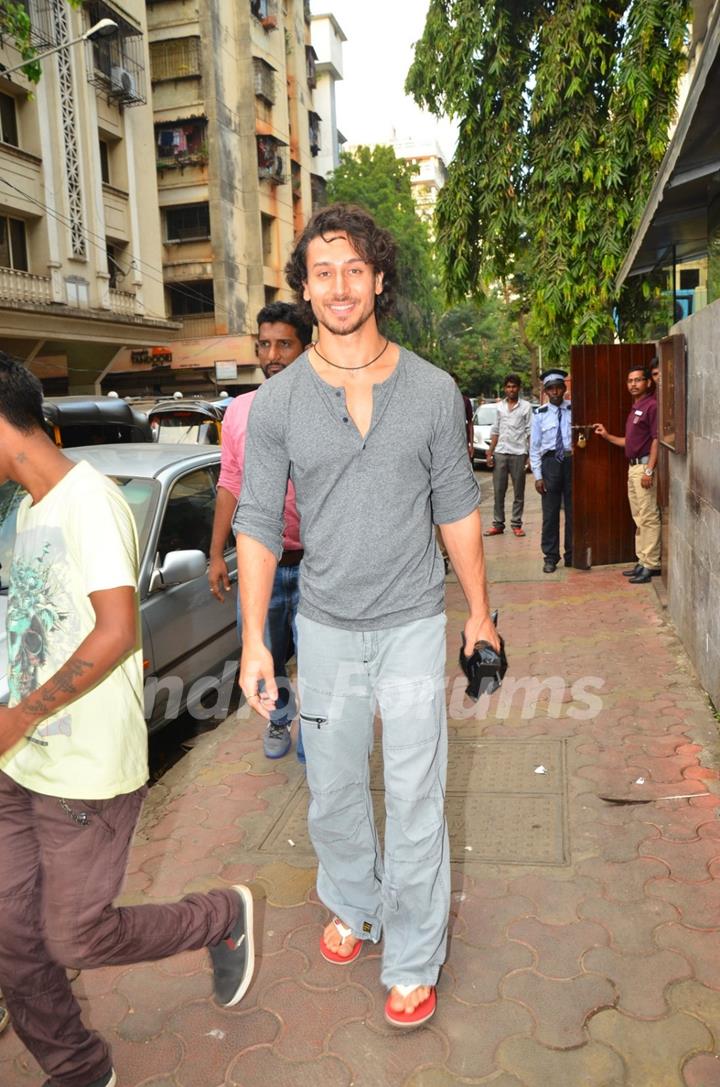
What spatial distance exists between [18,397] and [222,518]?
216 cm

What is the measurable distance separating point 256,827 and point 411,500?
1.98 meters

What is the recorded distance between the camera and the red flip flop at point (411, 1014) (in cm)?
249

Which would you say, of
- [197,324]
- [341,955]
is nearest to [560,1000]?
[341,955]

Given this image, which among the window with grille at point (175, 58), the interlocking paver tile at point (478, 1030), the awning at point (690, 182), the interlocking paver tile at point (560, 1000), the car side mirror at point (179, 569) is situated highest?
the window with grille at point (175, 58)

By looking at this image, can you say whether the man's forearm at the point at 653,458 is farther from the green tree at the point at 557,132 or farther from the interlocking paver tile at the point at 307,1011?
the interlocking paver tile at the point at 307,1011

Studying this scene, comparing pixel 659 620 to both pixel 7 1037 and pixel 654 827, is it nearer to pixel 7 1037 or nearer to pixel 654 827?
pixel 654 827

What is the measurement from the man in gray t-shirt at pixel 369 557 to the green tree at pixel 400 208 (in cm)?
3464

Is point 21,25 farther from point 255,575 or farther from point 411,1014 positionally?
point 411,1014

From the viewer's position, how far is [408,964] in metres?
2.53

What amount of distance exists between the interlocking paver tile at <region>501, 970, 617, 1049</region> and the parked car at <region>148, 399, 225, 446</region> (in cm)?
1108

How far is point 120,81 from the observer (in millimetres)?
24094

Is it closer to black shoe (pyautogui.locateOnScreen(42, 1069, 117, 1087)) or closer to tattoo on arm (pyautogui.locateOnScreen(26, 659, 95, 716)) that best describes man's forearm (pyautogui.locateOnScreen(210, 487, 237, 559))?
tattoo on arm (pyautogui.locateOnScreen(26, 659, 95, 716))

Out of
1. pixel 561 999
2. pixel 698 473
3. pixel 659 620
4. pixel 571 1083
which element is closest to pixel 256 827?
pixel 561 999

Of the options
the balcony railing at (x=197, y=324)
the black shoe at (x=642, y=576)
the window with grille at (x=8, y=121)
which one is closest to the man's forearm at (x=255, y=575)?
the black shoe at (x=642, y=576)
